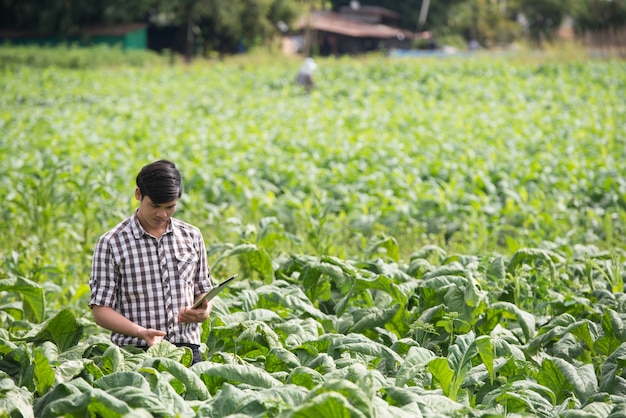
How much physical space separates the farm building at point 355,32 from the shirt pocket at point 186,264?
44733 millimetres

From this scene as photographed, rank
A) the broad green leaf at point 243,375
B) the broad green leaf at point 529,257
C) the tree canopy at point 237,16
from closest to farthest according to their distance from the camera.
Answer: the broad green leaf at point 243,375 → the broad green leaf at point 529,257 → the tree canopy at point 237,16

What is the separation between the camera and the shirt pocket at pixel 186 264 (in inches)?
146

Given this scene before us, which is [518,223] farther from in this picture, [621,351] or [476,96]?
[476,96]

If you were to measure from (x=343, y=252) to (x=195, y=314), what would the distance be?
2.86 m

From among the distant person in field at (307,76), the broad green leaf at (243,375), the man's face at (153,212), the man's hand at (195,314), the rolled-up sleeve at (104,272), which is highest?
the man's face at (153,212)

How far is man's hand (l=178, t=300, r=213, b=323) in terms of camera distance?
11.7ft

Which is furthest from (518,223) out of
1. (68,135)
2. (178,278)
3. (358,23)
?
(358,23)

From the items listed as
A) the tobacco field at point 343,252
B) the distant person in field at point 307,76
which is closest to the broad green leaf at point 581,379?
the tobacco field at point 343,252

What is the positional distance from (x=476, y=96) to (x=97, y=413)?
62.5 feet

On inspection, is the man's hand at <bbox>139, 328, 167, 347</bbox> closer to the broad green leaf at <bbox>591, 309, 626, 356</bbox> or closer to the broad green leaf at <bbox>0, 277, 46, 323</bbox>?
the broad green leaf at <bbox>0, 277, 46, 323</bbox>

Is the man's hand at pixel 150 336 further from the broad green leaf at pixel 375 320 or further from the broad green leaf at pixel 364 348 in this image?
the broad green leaf at pixel 375 320

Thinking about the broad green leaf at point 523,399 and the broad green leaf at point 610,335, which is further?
the broad green leaf at point 610,335

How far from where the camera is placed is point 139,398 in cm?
282

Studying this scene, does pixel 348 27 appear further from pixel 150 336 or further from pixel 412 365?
pixel 412 365
